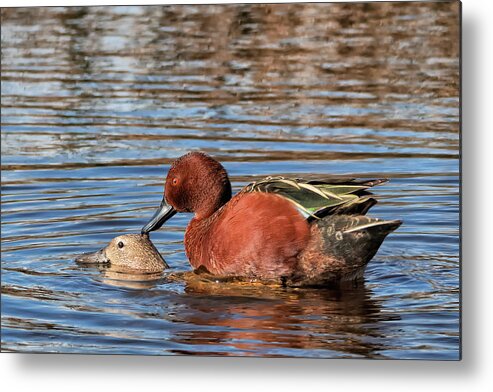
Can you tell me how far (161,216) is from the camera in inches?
Result: 429

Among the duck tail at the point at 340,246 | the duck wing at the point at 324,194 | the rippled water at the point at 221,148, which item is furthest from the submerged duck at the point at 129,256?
the duck tail at the point at 340,246

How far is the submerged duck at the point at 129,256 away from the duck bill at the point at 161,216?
8 centimetres

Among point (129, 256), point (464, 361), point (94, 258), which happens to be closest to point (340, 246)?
point (464, 361)

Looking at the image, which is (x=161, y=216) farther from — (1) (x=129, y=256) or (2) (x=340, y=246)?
(2) (x=340, y=246)

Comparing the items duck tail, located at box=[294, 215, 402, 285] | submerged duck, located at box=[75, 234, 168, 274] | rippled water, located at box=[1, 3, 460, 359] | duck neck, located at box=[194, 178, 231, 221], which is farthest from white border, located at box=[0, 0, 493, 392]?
duck neck, located at box=[194, 178, 231, 221]

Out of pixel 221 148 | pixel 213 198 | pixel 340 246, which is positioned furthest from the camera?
pixel 221 148

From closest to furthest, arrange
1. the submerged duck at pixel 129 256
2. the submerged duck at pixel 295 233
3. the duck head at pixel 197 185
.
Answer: the submerged duck at pixel 295 233, the duck head at pixel 197 185, the submerged duck at pixel 129 256

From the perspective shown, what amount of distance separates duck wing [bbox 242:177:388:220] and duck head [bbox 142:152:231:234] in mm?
416

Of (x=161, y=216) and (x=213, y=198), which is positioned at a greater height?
(x=213, y=198)

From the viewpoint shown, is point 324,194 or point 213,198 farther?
point 213,198

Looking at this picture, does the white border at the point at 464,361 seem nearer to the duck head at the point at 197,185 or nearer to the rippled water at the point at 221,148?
the rippled water at the point at 221,148

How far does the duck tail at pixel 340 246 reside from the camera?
995cm

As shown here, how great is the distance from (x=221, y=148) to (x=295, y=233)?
1.60 meters

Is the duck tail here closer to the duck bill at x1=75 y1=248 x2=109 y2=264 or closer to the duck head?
the duck head
